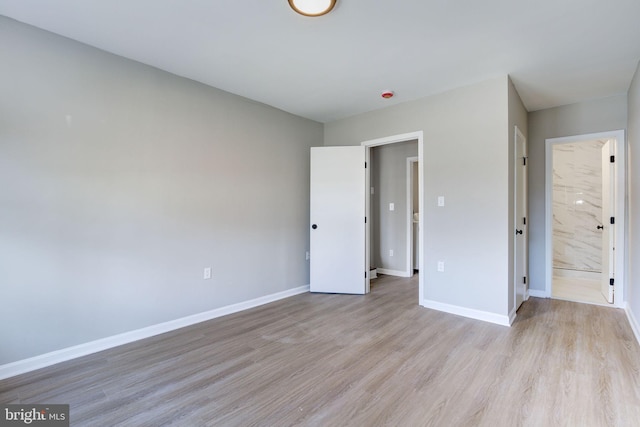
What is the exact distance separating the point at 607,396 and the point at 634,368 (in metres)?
0.60

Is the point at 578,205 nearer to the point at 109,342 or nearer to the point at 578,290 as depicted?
the point at 578,290

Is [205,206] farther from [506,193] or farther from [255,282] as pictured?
[506,193]

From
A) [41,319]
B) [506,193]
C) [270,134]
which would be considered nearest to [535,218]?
[506,193]

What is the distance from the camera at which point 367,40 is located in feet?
7.57

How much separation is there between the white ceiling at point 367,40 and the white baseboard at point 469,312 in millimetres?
2345

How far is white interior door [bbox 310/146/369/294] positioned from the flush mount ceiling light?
221 cm

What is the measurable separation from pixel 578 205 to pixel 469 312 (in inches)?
139

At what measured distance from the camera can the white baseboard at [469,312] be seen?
2.94m

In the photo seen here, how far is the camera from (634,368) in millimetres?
2148

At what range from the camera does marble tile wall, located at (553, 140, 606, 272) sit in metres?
4.88

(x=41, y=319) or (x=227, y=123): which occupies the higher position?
(x=227, y=123)

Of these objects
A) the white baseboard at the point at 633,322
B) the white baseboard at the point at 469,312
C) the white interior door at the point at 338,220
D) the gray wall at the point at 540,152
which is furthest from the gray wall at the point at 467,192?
the gray wall at the point at 540,152

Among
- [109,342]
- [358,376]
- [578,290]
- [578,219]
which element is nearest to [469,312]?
[358,376]

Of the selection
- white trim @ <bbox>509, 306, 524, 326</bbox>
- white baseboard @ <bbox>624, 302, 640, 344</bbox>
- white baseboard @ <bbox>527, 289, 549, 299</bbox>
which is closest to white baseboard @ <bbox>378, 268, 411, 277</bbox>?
white baseboard @ <bbox>527, 289, 549, 299</bbox>
